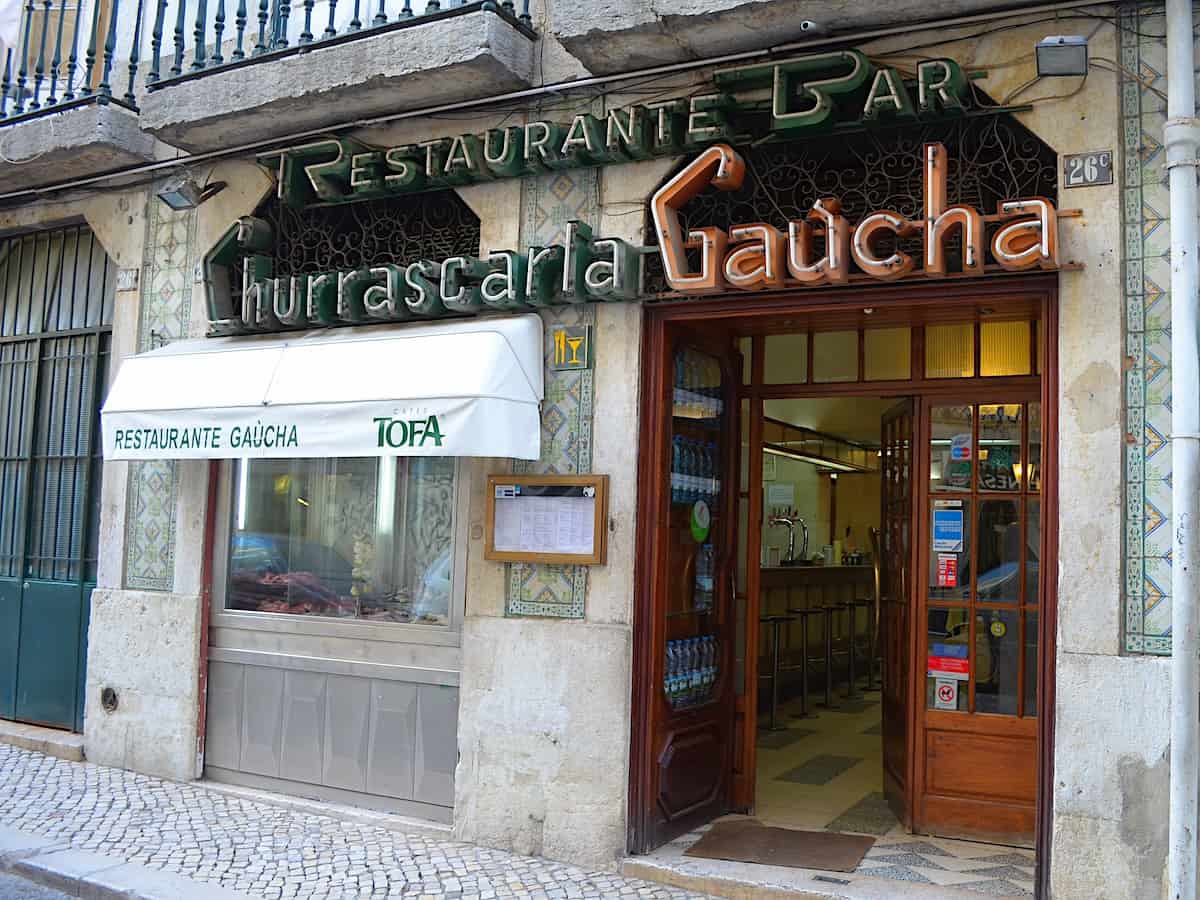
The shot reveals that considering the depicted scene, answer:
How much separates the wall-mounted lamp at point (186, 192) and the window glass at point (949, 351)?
16.3 ft

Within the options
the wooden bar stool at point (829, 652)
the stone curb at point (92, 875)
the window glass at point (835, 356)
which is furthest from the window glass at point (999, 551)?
the wooden bar stool at point (829, 652)

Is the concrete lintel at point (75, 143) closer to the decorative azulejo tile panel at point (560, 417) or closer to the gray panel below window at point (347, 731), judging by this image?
the decorative azulejo tile panel at point (560, 417)

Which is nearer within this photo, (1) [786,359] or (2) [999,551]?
(2) [999,551]

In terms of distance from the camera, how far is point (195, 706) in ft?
24.8

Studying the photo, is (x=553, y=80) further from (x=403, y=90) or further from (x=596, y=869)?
(x=596, y=869)

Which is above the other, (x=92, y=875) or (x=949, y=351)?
(x=949, y=351)

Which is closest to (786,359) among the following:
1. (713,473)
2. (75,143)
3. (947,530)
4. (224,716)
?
(713,473)

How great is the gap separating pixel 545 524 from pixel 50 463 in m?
5.12

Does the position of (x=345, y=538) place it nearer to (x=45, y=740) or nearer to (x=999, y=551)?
(x=45, y=740)

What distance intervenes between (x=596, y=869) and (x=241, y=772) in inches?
114

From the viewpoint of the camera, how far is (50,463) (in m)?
9.10

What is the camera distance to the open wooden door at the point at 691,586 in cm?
611

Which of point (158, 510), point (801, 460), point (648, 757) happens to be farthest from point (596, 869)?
point (801, 460)

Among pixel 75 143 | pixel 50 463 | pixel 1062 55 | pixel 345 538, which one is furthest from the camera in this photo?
pixel 50 463
